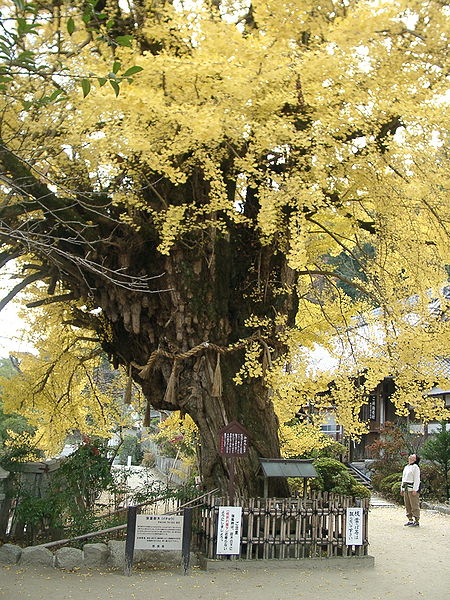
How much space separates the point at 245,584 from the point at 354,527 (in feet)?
6.82

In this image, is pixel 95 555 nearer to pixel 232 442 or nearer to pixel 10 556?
pixel 10 556

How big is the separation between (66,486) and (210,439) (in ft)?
7.97

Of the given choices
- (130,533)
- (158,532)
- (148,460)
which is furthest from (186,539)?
(148,460)

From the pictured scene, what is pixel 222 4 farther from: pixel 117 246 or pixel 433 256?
pixel 433 256

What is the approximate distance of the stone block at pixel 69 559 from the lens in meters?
7.24

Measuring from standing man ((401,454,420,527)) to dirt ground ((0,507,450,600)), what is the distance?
319cm

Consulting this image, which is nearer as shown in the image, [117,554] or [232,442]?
[117,554]

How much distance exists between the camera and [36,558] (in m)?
7.32

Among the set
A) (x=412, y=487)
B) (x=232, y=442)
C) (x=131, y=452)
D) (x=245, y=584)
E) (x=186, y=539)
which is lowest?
(x=131, y=452)

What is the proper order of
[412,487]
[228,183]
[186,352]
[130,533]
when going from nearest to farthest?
[130,533] < [186,352] < [228,183] < [412,487]

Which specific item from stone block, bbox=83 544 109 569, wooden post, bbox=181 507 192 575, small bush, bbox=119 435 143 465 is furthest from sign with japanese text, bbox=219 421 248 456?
small bush, bbox=119 435 143 465

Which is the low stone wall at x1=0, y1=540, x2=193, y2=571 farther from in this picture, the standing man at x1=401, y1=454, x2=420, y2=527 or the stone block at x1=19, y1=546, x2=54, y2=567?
the standing man at x1=401, y1=454, x2=420, y2=527

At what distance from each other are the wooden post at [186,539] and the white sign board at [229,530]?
38 cm

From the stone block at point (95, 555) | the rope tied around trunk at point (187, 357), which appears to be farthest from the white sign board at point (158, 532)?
the rope tied around trunk at point (187, 357)
